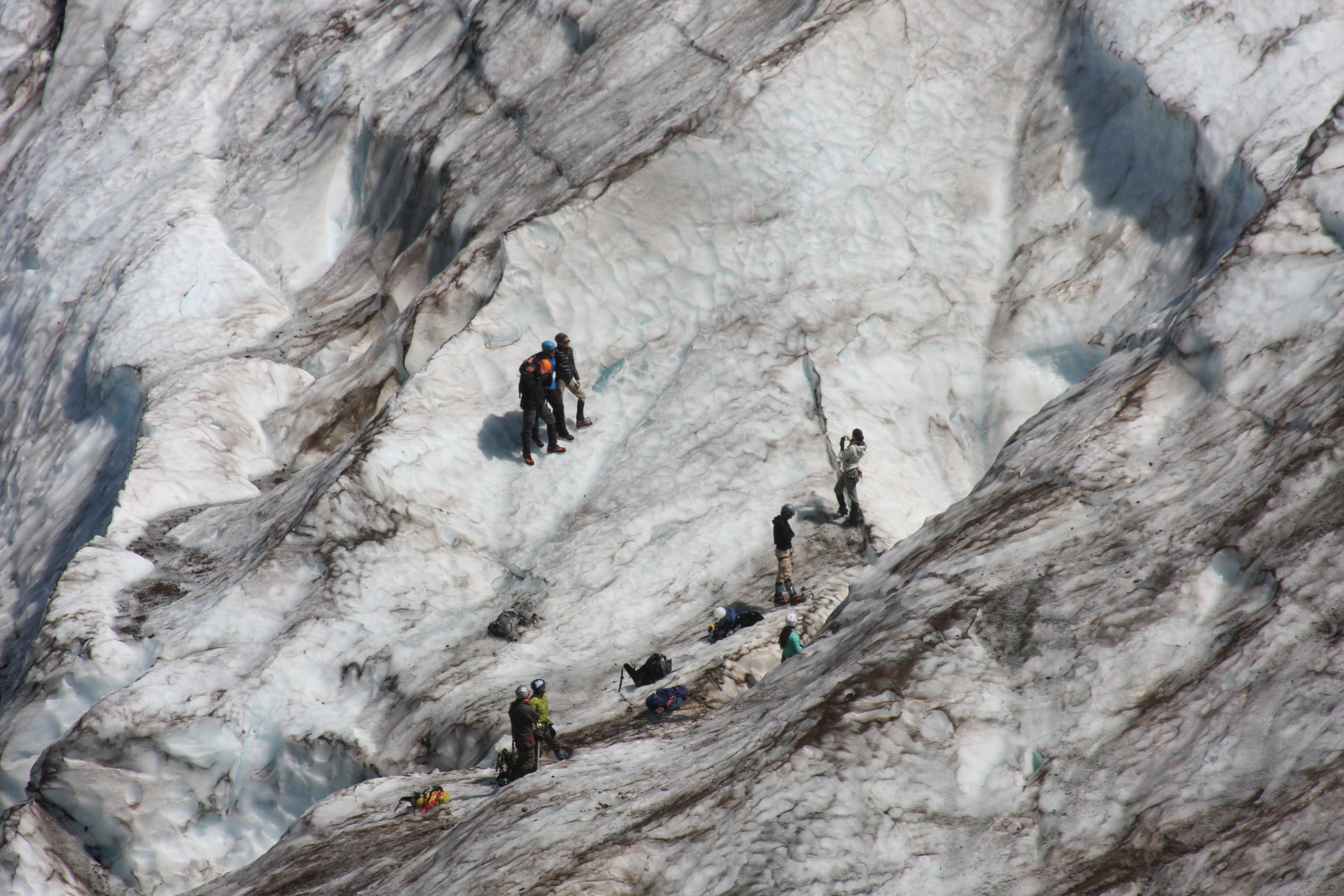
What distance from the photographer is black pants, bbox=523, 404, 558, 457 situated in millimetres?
17516

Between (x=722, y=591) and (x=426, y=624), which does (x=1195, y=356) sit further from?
(x=426, y=624)

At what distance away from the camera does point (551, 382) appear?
57.0 ft

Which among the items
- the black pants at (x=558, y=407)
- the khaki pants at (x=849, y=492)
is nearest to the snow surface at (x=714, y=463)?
the khaki pants at (x=849, y=492)

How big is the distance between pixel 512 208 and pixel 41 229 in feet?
54.6

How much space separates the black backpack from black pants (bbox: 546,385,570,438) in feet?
17.1

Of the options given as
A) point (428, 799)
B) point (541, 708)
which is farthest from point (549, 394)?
point (428, 799)

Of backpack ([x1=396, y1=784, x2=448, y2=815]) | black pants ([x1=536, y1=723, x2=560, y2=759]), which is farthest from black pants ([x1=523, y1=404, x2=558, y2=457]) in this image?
backpack ([x1=396, y1=784, x2=448, y2=815])

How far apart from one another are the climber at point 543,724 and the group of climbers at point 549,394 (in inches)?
237

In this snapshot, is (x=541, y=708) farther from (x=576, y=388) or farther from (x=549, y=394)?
(x=576, y=388)

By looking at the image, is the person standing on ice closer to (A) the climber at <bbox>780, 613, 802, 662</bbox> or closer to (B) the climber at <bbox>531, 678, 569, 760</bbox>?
(A) the climber at <bbox>780, 613, 802, 662</bbox>

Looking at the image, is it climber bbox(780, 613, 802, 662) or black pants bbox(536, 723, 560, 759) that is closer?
black pants bbox(536, 723, 560, 759)

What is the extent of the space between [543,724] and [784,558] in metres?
4.54

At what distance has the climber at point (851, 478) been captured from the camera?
51.1ft

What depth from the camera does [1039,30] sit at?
763 inches
